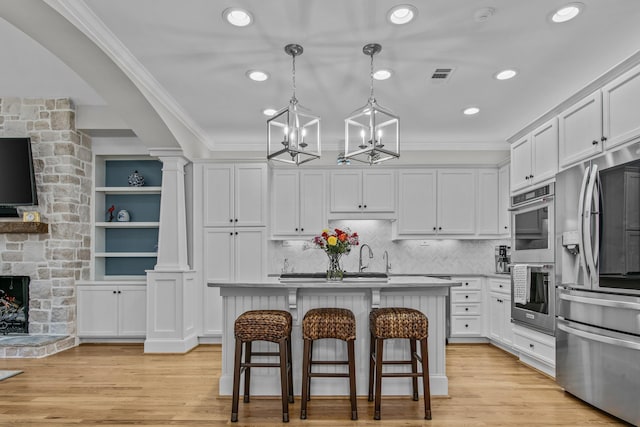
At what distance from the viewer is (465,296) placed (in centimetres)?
531

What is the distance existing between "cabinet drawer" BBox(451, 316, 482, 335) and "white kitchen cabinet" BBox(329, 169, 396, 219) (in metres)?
1.58

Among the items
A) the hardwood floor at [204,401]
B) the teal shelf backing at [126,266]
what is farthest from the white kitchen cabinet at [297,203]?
the hardwood floor at [204,401]

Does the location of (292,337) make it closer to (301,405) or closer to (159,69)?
(301,405)

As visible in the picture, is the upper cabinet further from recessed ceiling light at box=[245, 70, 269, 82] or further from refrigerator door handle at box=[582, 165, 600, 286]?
refrigerator door handle at box=[582, 165, 600, 286]

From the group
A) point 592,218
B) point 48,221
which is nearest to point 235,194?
point 48,221

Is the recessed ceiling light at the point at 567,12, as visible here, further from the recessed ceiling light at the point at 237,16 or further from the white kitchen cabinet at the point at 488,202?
the white kitchen cabinet at the point at 488,202

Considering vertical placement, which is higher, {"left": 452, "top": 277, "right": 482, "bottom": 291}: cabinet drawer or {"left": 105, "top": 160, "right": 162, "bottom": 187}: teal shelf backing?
{"left": 105, "top": 160, "right": 162, "bottom": 187}: teal shelf backing

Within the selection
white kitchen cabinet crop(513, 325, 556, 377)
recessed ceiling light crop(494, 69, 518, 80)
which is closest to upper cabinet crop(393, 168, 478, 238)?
white kitchen cabinet crop(513, 325, 556, 377)

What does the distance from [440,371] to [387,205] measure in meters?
2.74

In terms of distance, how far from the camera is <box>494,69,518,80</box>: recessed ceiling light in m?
3.68

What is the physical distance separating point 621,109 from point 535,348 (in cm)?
227

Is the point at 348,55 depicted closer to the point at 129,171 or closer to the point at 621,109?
the point at 621,109

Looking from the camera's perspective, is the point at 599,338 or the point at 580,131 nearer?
the point at 599,338

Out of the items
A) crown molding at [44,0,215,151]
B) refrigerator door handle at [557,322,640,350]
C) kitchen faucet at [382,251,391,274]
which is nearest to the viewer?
refrigerator door handle at [557,322,640,350]
